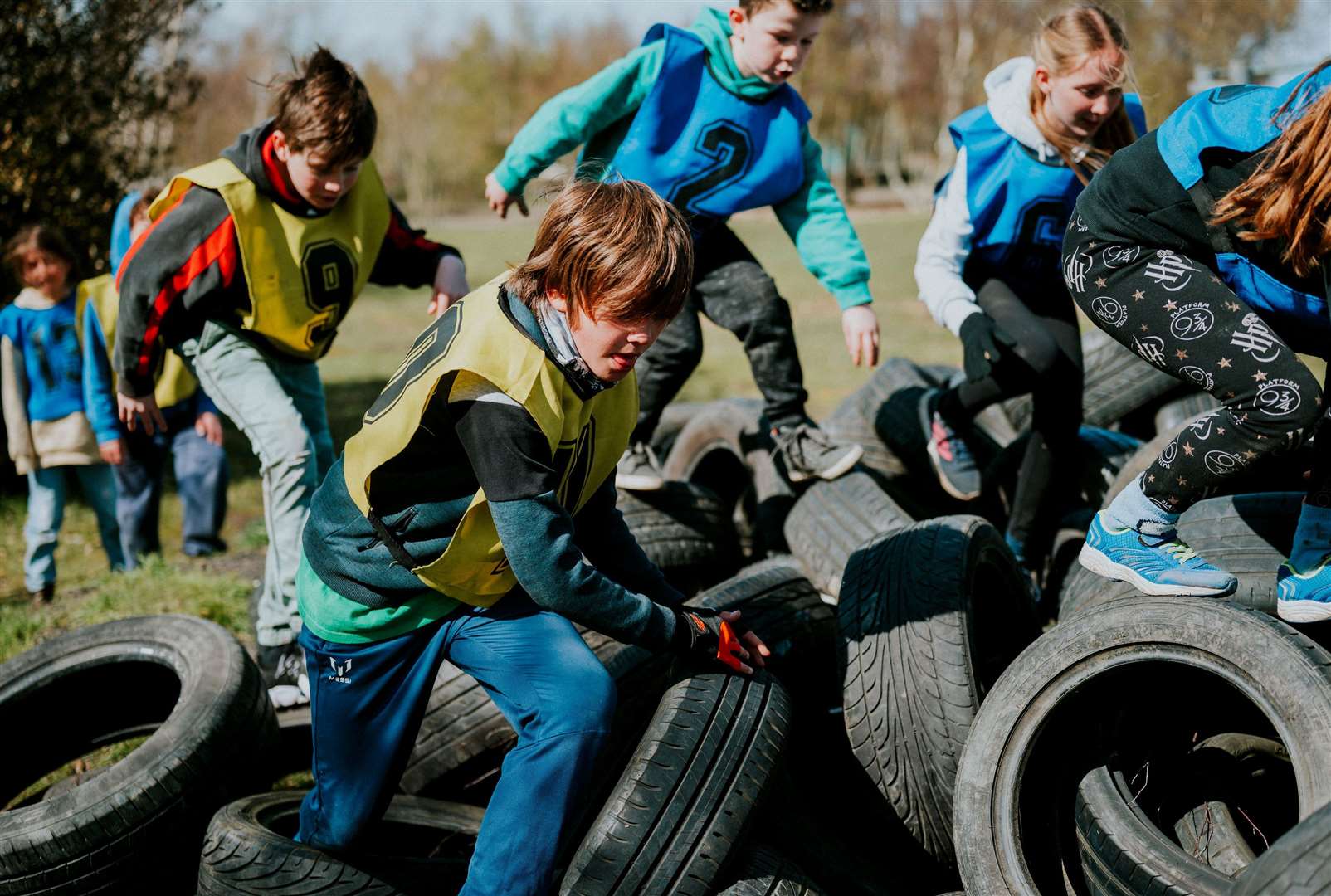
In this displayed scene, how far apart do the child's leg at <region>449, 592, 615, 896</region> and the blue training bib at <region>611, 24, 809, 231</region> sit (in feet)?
7.64

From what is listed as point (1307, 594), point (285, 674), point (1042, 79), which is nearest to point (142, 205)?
point (285, 674)

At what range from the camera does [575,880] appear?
8.11ft

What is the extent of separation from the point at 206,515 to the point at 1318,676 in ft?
20.0

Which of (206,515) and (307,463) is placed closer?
(307,463)

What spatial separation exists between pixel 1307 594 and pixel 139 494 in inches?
241

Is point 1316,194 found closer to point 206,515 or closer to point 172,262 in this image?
point 172,262

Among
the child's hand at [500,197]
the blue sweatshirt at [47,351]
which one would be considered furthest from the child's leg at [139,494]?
the child's hand at [500,197]

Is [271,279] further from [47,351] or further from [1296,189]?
[1296,189]

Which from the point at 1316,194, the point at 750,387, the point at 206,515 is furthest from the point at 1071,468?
the point at 750,387

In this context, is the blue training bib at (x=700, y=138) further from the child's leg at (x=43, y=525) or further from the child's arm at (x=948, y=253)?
the child's leg at (x=43, y=525)

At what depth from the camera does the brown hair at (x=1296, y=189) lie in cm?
252

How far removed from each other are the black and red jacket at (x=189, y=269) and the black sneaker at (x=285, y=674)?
1145 millimetres

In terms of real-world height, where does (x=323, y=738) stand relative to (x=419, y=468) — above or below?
below

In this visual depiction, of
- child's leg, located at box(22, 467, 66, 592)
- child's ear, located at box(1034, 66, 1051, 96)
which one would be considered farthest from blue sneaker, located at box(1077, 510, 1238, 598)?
child's leg, located at box(22, 467, 66, 592)
